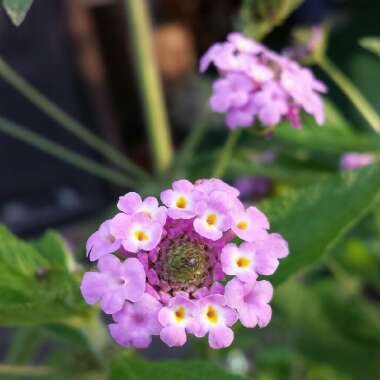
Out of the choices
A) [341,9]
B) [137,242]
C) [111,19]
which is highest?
[137,242]

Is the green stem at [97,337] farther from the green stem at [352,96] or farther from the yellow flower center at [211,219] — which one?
the green stem at [352,96]

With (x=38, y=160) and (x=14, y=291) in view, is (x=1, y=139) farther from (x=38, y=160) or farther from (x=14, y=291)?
(x=14, y=291)

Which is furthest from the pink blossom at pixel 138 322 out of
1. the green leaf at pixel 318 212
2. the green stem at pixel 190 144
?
the green stem at pixel 190 144

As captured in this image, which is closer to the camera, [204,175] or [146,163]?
[204,175]

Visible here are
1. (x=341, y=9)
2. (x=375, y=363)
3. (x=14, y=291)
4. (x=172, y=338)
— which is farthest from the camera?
(x=341, y=9)

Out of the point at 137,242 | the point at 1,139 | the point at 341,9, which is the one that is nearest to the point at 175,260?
the point at 137,242

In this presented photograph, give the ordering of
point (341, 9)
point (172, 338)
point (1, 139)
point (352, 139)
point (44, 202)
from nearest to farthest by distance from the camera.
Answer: point (172, 338) → point (352, 139) → point (1, 139) → point (44, 202) → point (341, 9)

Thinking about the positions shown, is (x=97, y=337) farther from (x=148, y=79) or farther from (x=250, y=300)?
(x=148, y=79)
